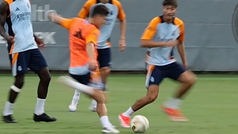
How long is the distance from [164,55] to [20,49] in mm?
1937

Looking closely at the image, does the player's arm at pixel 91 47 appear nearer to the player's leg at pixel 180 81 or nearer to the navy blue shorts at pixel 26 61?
the navy blue shorts at pixel 26 61

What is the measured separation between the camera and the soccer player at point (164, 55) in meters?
8.78

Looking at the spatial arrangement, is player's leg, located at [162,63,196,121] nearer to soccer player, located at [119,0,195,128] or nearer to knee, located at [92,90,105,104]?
soccer player, located at [119,0,195,128]

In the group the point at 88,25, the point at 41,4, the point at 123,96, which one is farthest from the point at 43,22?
the point at 88,25

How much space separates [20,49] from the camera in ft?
28.8

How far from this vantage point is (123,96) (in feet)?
40.1

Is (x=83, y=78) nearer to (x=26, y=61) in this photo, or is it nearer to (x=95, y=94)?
(x=95, y=94)

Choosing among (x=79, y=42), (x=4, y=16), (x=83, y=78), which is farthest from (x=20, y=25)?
(x=83, y=78)

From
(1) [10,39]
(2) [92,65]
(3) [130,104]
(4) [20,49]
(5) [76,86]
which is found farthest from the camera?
(3) [130,104]

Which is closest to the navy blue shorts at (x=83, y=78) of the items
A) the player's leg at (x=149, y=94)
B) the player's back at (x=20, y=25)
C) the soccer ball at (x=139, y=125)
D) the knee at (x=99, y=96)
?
the knee at (x=99, y=96)

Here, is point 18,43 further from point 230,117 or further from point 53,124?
point 230,117

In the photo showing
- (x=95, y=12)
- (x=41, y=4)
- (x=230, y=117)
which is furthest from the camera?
(x=41, y=4)

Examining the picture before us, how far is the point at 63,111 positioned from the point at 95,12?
2678 millimetres

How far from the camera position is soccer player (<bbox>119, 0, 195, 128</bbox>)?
8.78 meters
